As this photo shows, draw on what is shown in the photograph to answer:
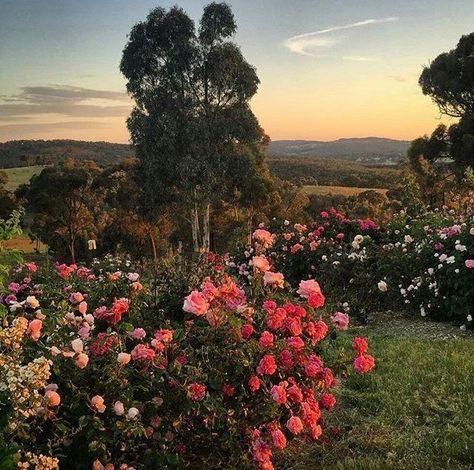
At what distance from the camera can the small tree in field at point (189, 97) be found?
23844mm

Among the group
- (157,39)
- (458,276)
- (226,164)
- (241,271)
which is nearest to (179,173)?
(226,164)

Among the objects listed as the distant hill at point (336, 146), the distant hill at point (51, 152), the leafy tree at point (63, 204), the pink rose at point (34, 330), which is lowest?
the leafy tree at point (63, 204)

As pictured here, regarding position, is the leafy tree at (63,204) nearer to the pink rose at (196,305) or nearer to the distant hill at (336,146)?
the pink rose at (196,305)

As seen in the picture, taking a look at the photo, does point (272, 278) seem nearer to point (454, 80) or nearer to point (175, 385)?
point (175, 385)

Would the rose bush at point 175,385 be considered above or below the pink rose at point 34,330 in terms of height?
below

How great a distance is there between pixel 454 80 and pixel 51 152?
34484 mm

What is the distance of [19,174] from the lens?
46188 mm

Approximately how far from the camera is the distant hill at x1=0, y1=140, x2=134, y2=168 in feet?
149

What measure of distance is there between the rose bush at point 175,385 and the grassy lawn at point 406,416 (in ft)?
1.25

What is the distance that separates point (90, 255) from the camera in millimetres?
33125

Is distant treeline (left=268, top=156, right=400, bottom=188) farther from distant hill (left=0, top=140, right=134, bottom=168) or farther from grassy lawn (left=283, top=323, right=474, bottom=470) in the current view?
grassy lawn (left=283, top=323, right=474, bottom=470)

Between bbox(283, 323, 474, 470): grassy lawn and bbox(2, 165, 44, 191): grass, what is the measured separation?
41.1 meters

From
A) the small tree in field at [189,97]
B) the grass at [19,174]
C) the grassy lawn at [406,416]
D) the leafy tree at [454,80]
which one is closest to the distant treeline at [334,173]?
the grass at [19,174]

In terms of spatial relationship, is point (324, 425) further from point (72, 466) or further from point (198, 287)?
point (72, 466)
